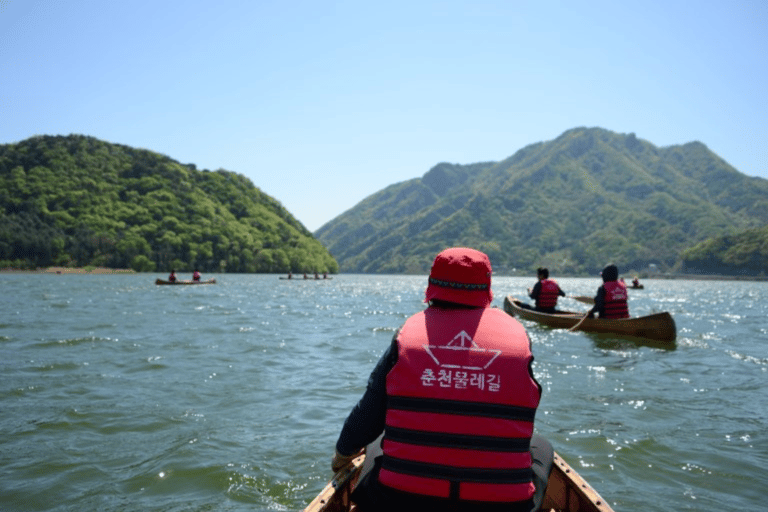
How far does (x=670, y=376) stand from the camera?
41.2 ft

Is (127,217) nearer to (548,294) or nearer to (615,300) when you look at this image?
(548,294)

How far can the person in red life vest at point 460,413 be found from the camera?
113 inches

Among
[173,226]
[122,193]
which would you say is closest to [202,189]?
[122,193]

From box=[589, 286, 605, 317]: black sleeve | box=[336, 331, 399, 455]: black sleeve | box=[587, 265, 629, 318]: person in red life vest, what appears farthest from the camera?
box=[589, 286, 605, 317]: black sleeve

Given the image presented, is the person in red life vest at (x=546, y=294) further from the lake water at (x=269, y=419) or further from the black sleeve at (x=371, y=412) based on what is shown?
the black sleeve at (x=371, y=412)

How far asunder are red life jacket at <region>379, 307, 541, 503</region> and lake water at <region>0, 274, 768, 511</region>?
3451 mm

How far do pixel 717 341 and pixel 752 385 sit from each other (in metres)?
8.57

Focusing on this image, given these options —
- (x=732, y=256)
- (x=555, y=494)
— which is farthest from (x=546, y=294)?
(x=732, y=256)

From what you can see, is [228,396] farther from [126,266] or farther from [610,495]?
[126,266]

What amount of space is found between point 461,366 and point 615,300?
17.2m

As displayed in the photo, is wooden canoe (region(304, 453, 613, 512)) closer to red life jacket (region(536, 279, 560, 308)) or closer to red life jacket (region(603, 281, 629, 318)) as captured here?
red life jacket (region(603, 281, 629, 318))

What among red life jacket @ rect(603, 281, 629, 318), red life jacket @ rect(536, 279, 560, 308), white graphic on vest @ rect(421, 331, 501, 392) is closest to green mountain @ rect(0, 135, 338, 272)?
red life jacket @ rect(536, 279, 560, 308)

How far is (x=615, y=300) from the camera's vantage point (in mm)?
18141

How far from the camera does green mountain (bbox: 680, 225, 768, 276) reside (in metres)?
150
